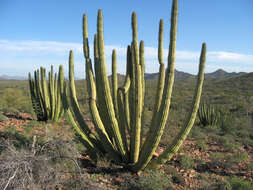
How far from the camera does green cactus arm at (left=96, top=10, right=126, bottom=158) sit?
438 cm

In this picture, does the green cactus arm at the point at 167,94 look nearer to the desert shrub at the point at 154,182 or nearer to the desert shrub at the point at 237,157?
the desert shrub at the point at 154,182

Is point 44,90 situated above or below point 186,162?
above

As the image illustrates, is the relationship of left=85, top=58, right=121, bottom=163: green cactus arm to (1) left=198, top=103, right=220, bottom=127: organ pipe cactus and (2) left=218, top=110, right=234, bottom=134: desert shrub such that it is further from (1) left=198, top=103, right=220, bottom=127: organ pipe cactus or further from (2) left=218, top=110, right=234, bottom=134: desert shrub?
(1) left=198, top=103, right=220, bottom=127: organ pipe cactus

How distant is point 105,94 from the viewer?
446 cm

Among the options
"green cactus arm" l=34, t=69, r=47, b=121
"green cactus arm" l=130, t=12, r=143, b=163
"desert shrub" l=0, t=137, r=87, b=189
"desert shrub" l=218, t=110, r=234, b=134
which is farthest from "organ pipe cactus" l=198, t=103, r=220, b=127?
"desert shrub" l=0, t=137, r=87, b=189

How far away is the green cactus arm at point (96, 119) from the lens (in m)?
4.46

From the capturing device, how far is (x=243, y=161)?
5957 mm

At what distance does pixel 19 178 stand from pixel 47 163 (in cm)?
50

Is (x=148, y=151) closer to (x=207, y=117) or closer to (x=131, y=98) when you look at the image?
(x=131, y=98)

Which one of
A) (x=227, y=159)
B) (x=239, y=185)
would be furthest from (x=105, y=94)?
(x=227, y=159)

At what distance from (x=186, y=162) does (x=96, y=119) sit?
2708 mm

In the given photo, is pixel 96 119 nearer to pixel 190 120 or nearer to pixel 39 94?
pixel 190 120

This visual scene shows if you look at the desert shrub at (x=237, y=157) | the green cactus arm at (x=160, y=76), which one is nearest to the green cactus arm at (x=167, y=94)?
the green cactus arm at (x=160, y=76)

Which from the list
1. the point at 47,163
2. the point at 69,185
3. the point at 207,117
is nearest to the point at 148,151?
the point at 69,185
